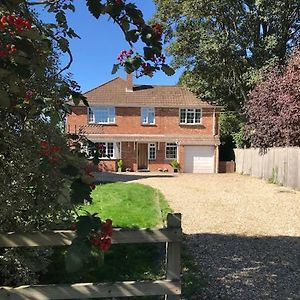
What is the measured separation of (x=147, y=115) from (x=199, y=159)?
219 inches

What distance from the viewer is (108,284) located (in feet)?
12.0

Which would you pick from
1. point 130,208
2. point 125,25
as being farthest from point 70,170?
point 130,208

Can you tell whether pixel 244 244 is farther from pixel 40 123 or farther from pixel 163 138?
pixel 163 138

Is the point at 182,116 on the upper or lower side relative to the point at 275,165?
upper

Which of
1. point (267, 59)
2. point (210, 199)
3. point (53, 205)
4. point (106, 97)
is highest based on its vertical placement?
point (267, 59)

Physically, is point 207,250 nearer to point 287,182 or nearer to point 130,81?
point 287,182

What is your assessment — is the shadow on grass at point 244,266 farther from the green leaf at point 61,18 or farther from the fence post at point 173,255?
the green leaf at point 61,18

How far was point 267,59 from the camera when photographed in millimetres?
31391

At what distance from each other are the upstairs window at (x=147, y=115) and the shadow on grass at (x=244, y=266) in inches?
1071

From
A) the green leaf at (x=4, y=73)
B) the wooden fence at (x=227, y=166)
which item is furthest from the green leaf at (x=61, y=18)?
the wooden fence at (x=227, y=166)

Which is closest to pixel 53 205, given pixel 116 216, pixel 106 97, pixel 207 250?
pixel 207 250

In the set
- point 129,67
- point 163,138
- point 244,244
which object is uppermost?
point 129,67

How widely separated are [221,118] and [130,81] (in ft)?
27.1

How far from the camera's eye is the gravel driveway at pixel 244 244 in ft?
18.2
